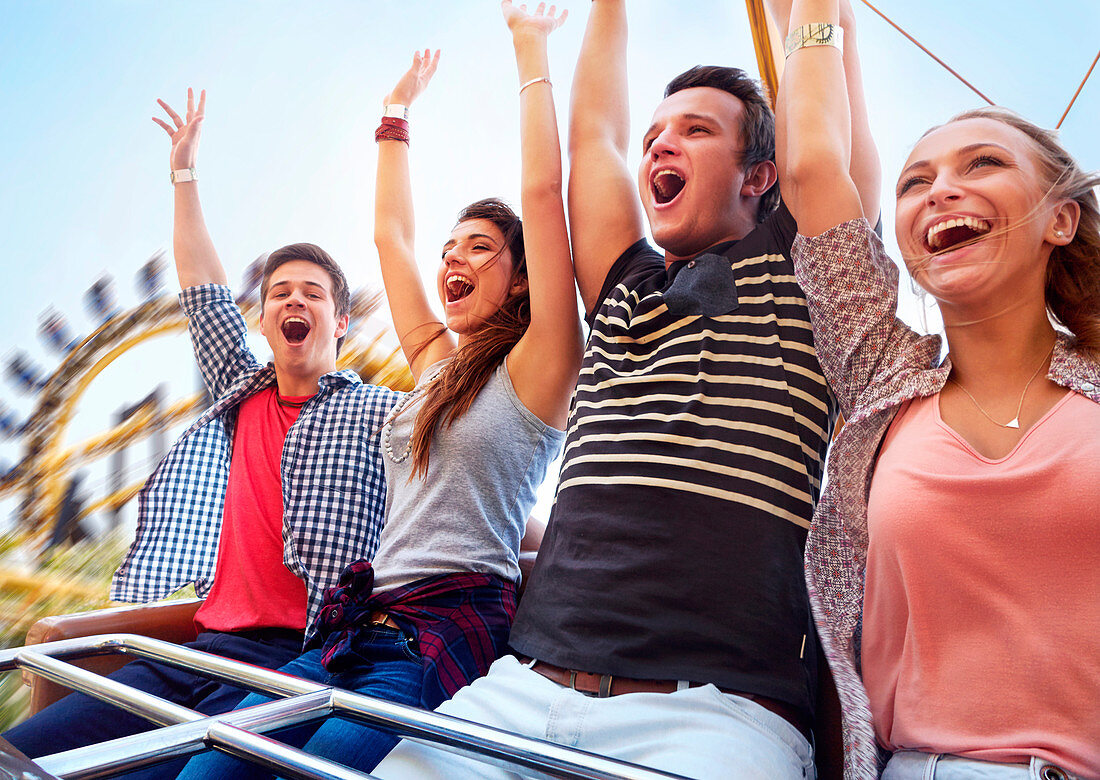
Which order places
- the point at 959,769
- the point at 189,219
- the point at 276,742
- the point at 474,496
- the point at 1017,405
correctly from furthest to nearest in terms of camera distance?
the point at 189,219
the point at 474,496
the point at 1017,405
the point at 959,769
the point at 276,742

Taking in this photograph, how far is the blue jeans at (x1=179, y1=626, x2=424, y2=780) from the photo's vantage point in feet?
2.95

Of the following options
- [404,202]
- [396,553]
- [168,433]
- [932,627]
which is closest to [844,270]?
[932,627]

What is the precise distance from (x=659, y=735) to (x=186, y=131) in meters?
1.78

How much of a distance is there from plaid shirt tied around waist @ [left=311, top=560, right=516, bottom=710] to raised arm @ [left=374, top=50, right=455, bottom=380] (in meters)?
0.47

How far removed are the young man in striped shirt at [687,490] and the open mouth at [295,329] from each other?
0.71m

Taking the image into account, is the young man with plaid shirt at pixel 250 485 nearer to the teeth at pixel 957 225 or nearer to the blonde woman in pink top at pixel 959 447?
the blonde woman in pink top at pixel 959 447

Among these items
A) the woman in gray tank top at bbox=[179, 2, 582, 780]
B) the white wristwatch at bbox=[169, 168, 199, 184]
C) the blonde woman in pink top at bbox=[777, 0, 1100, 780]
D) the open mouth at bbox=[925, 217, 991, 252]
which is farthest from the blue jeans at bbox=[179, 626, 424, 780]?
the white wristwatch at bbox=[169, 168, 199, 184]

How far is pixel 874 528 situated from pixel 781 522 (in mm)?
102

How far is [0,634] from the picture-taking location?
8.05ft

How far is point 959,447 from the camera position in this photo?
0.82m

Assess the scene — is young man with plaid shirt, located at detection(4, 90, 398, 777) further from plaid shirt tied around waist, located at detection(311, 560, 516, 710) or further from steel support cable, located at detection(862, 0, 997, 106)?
steel support cable, located at detection(862, 0, 997, 106)

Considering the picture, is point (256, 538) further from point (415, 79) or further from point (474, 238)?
point (415, 79)

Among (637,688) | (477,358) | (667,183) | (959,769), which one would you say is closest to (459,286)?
(477,358)

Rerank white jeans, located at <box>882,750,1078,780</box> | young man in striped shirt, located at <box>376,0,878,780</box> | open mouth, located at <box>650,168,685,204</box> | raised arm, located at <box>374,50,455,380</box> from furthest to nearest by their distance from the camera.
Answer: raised arm, located at <box>374,50,455,380</box> → open mouth, located at <box>650,168,685,204</box> → young man in striped shirt, located at <box>376,0,878,780</box> → white jeans, located at <box>882,750,1078,780</box>
